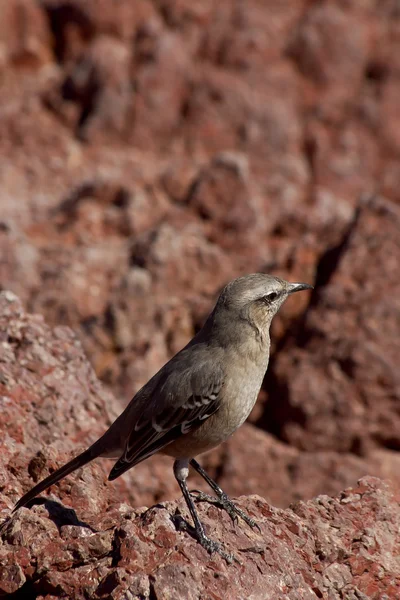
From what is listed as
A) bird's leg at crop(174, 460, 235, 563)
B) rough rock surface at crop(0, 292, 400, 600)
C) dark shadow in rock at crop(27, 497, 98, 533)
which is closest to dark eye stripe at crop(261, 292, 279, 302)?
rough rock surface at crop(0, 292, 400, 600)

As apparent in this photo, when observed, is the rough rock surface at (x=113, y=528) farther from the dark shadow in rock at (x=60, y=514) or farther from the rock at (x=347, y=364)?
the rock at (x=347, y=364)

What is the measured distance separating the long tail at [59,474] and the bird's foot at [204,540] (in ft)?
3.22

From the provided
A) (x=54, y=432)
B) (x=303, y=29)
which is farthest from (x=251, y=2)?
(x=54, y=432)

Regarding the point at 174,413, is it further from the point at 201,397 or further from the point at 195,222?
the point at 195,222

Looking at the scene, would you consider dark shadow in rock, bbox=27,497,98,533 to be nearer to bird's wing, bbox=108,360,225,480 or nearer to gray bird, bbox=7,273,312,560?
gray bird, bbox=7,273,312,560

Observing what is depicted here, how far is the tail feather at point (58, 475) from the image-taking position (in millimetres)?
5480

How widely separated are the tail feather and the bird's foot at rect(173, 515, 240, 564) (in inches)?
38.6

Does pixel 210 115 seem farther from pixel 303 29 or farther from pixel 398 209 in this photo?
pixel 398 209

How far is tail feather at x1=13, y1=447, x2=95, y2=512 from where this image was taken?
548 cm

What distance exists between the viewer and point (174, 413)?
233 inches

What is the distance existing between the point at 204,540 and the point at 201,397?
49.7 inches

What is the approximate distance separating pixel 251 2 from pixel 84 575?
14.7 m

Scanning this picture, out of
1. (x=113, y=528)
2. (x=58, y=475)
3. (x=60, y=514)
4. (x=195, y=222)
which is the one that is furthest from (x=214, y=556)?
(x=195, y=222)

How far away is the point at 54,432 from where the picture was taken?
6520mm
